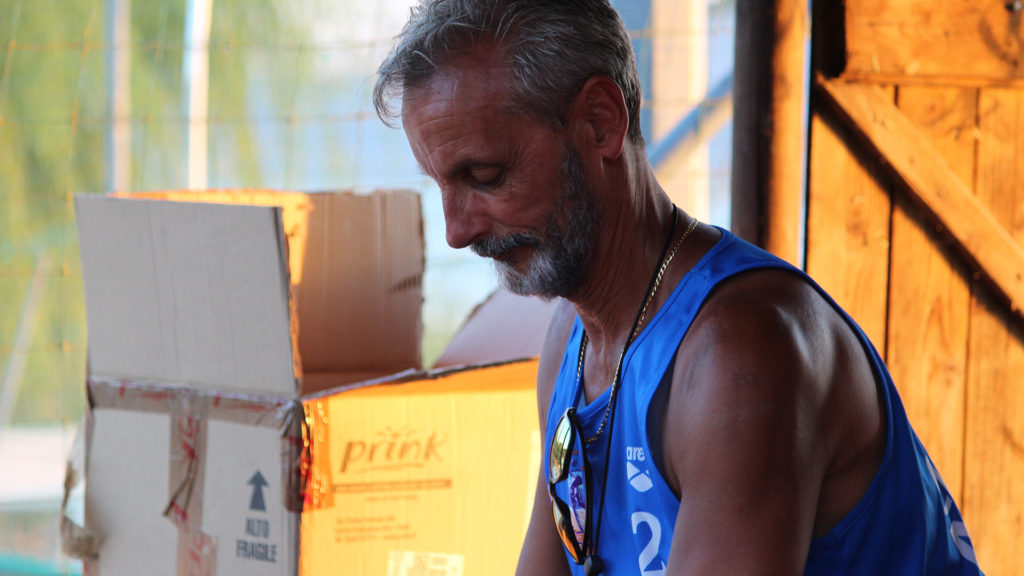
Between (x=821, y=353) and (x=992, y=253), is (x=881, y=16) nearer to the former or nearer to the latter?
(x=992, y=253)

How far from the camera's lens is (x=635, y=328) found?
1135 mm

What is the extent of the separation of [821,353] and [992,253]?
1132 mm

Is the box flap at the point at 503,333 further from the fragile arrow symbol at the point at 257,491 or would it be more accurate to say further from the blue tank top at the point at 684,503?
the blue tank top at the point at 684,503

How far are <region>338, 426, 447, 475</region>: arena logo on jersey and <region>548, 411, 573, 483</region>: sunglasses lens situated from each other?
0.37 m

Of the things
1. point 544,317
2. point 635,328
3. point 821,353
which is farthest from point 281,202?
point 821,353

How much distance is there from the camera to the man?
0.91 metres

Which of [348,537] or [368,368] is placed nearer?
[348,537]

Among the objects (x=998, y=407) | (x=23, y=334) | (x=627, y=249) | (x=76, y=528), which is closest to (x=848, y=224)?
(x=998, y=407)

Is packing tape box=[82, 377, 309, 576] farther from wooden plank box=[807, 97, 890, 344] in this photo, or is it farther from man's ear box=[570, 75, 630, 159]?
wooden plank box=[807, 97, 890, 344]

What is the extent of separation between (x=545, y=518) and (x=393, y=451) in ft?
0.99

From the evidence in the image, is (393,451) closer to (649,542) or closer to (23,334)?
(649,542)

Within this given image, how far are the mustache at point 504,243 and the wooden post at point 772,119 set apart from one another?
0.83 meters

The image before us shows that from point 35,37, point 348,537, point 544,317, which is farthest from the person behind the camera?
point 35,37

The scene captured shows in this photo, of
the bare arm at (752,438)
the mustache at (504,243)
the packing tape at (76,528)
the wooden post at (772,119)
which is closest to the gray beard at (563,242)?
the mustache at (504,243)
